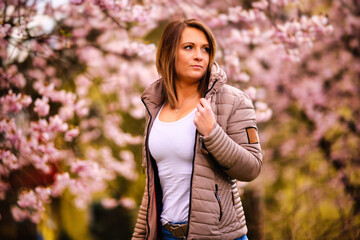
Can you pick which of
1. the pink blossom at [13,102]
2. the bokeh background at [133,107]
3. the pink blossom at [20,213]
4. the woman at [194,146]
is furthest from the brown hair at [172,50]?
the pink blossom at [20,213]

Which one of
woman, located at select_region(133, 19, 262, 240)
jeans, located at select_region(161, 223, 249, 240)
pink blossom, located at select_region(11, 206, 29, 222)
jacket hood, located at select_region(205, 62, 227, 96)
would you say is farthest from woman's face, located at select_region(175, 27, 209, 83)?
pink blossom, located at select_region(11, 206, 29, 222)

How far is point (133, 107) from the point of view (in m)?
7.05

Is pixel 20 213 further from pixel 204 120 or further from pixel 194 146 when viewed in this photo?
pixel 204 120

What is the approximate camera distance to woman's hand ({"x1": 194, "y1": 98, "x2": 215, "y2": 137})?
1646 millimetres

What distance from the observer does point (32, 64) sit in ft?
17.3

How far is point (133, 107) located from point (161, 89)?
4960mm

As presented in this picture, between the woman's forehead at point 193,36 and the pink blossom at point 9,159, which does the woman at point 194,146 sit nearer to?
the woman's forehead at point 193,36

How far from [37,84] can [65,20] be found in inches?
62.1

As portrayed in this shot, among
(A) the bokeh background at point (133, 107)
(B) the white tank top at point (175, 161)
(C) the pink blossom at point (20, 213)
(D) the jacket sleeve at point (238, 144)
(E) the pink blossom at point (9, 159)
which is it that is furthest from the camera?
(C) the pink blossom at point (20, 213)

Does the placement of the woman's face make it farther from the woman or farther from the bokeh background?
the bokeh background

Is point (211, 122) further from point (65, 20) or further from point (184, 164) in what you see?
point (65, 20)

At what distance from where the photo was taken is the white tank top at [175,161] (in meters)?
1.76

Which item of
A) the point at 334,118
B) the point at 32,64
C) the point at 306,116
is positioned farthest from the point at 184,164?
the point at 306,116

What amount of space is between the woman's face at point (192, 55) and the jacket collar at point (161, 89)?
7 cm
